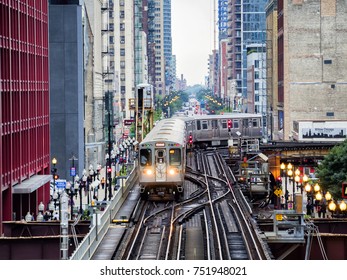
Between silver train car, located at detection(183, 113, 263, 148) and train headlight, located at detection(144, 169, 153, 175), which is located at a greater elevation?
silver train car, located at detection(183, 113, 263, 148)

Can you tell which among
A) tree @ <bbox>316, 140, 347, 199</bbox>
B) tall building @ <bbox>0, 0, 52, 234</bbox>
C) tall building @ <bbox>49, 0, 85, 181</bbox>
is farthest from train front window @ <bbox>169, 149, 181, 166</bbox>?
tall building @ <bbox>49, 0, 85, 181</bbox>

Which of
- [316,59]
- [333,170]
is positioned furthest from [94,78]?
[333,170]

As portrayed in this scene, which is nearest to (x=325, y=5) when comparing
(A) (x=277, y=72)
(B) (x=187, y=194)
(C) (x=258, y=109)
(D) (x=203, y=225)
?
(A) (x=277, y=72)

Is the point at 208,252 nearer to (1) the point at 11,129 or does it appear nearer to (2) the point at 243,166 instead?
(1) the point at 11,129

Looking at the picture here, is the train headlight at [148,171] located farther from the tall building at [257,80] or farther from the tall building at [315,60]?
the tall building at [257,80]

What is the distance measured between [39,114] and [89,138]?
3229 centimetres

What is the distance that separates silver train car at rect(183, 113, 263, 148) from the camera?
3401 inches

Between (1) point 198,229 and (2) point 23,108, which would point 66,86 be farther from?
(1) point 198,229

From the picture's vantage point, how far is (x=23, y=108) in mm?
56906

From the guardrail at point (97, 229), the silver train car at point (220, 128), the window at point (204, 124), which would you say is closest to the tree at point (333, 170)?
the silver train car at point (220, 128)

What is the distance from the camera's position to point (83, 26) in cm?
8819

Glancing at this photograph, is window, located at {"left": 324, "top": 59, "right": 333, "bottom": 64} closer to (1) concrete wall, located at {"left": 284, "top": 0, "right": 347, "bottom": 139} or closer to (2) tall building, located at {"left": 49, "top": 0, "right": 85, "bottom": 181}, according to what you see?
(1) concrete wall, located at {"left": 284, "top": 0, "right": 347, "bottom": 139}

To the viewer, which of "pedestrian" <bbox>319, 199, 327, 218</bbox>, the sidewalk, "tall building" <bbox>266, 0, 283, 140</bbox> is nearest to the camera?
the sidewalk

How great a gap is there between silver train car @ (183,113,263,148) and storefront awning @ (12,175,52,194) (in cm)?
2686
